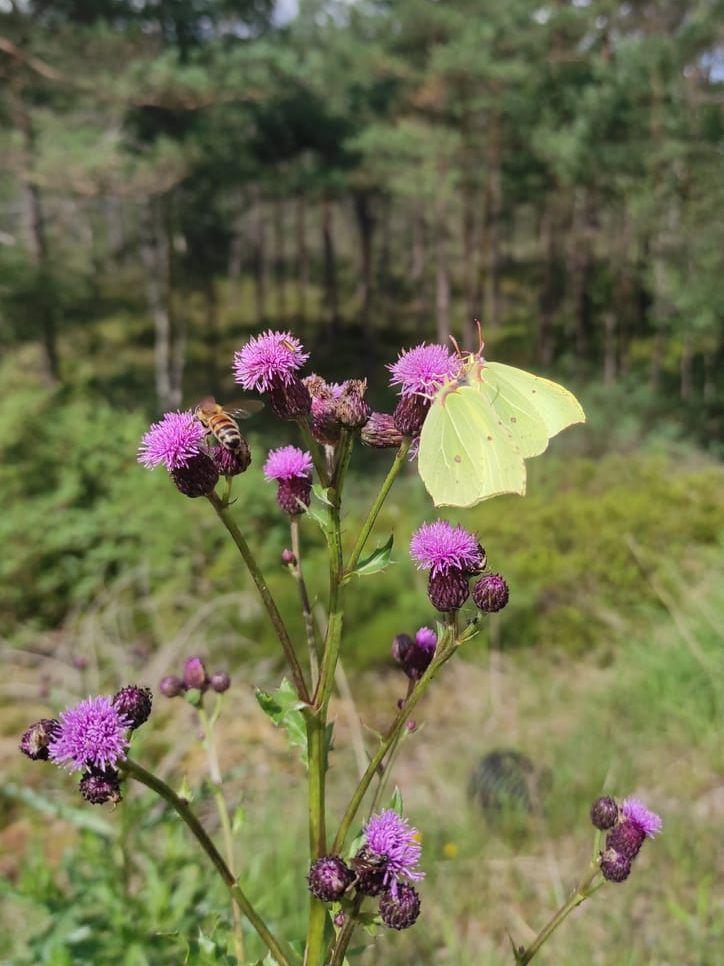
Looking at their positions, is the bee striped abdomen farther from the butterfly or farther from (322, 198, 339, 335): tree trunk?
(322, 198, 339, 335): tree trunk

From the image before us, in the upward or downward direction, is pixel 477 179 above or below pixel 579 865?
above

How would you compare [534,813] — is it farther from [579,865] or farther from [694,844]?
[694,844]

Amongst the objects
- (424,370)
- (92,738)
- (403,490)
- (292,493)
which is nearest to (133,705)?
(92,738)

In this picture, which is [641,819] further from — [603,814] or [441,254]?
[441,254]

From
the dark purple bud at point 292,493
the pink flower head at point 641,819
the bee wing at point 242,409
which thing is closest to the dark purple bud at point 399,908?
the pink flower head at point 641,819

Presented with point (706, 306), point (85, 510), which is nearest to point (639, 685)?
point (85, 510)

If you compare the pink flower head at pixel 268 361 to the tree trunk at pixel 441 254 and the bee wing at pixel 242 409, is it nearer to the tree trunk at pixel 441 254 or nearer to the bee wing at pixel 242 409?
the bee wing at pixel 242 409

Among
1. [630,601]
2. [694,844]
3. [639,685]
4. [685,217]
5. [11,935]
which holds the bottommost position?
[630,601]
